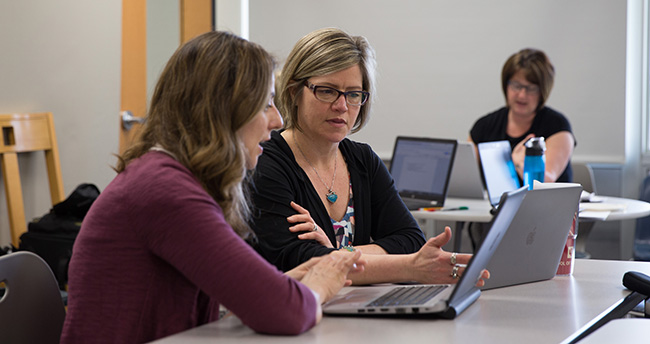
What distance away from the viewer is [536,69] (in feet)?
12.4

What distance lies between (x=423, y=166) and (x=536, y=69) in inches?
34.8

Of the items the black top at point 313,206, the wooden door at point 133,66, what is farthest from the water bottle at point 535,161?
the wooden door at point 133,66

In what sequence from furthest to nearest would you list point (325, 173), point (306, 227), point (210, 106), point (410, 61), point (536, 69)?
1. point (410, 61)
2. point (536, 69)
3. point (325, 173)
4. point (306, 227)
5. point (210, 106)

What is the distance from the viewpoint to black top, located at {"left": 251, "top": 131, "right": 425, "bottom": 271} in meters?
1.72

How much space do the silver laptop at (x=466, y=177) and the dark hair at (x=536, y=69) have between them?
20.5 inches

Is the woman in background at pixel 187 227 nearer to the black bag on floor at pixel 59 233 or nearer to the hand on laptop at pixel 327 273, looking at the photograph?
the hand on laptop at pixel 327 273

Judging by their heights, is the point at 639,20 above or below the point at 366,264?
above

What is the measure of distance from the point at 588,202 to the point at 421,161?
83 cm

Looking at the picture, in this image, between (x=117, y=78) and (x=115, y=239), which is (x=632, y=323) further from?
(x=117, y=78)

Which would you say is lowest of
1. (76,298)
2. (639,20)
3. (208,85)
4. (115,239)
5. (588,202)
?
(588,202)

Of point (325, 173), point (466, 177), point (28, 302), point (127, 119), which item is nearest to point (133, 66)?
point (127, 119)

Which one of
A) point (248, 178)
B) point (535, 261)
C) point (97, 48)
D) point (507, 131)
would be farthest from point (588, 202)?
point (97, 48)

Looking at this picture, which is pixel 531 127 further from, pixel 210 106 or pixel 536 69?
pixel 210 106

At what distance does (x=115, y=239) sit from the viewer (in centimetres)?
122
